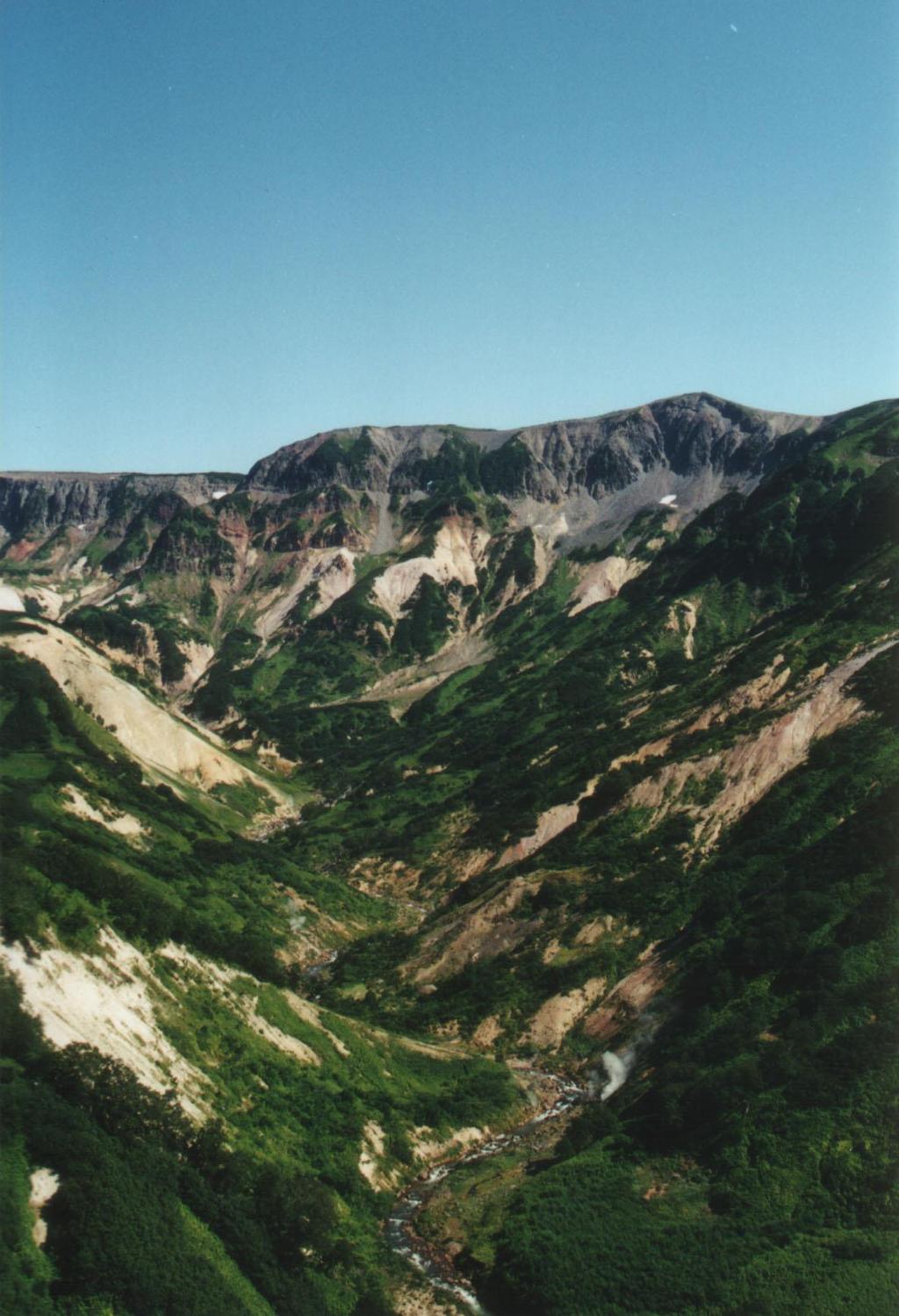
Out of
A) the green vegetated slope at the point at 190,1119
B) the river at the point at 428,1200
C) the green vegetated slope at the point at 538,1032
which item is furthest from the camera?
the river at the point at 428,1200

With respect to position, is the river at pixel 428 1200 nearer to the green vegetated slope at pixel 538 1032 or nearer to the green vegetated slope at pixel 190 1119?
the green vegetated slope at pixel 538 1032

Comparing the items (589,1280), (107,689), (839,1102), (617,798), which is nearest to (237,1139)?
(589,1280)

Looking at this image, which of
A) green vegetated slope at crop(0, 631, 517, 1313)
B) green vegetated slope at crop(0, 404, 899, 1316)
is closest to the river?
green vegetated slope at crop(0, 404, 899, 1316)

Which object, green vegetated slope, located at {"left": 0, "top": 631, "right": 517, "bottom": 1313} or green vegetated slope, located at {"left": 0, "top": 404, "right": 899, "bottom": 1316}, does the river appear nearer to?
green vegetated slope, located at {"left": 0, "top": 404, "right": 899, "bottom": 1316}

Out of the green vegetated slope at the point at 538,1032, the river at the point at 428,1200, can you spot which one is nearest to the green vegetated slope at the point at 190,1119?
the green vegetated slope at the point at 538,1032

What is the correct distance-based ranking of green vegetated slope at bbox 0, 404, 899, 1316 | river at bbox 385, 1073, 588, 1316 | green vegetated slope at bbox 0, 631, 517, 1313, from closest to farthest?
green vegetated slope at bbox 0, 631, 517, 1313 < green vegetated slope at bbox 0, 404, 899, 1316 < river at bbox 385, 1073, 588, 1316

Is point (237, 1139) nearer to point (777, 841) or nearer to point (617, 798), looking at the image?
point (777, 841)

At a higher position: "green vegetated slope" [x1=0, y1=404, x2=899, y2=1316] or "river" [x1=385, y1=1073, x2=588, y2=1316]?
"green vegetated slope" [x1=0, y1=404, x2=899, y2=1316]

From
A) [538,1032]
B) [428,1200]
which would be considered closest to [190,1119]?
[428,1200]

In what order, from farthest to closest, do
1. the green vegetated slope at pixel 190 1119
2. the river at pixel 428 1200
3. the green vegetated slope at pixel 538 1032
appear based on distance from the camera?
the river at pixel 428 1200 < the green vegetated slope at pixel 538 1032 < the green vegetated slope at pixel 190 1119

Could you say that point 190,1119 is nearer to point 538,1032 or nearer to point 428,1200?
point 428,1200
